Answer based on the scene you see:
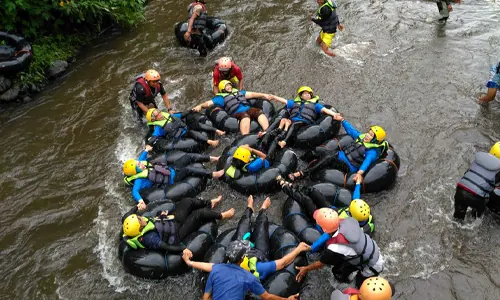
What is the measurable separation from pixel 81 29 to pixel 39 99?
10.7 feet

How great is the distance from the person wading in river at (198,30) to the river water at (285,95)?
0.41m

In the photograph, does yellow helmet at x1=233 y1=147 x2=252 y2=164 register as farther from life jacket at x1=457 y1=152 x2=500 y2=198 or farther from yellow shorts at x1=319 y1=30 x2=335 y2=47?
yellow shorts at x1=319 y1=30 x2=335 y2=47

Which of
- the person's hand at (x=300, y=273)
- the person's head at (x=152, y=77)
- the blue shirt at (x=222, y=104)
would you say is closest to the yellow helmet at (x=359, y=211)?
the person's hand at (x=300, y=273)

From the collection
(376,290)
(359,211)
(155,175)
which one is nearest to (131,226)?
(155,175)

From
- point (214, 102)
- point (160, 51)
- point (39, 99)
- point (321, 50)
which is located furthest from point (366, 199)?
point (39, 99)

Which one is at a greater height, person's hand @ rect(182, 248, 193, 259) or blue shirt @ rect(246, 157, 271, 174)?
person's hand @ rect(182, 248, 193, 259)

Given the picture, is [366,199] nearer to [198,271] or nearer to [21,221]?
[198,271]

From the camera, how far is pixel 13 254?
23.4 feet

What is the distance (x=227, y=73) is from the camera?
9.62 m

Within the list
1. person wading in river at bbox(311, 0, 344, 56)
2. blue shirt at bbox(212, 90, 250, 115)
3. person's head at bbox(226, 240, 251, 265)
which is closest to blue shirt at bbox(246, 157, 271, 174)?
blue shirt at bbox(212, 90, 250, 115)

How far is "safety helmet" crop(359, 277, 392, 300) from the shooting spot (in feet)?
14.6

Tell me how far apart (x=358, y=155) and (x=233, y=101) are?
10.5 feet

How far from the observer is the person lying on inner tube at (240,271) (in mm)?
4953

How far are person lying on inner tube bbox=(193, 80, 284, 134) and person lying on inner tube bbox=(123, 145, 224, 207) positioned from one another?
1532 mm
